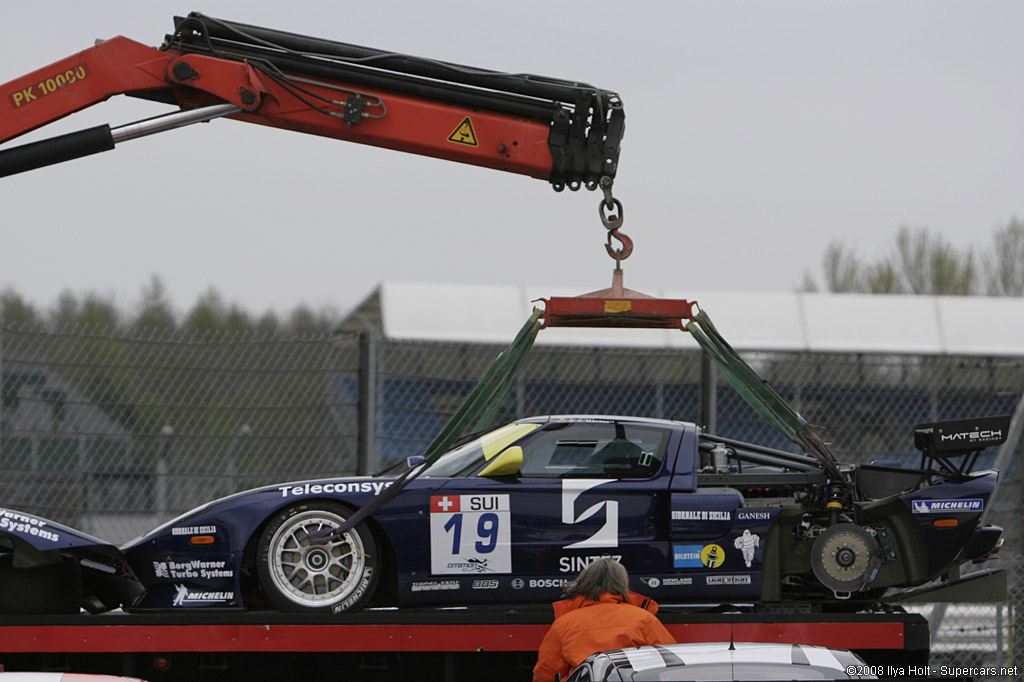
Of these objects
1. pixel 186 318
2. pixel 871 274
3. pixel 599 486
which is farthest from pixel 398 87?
pixel 871 274

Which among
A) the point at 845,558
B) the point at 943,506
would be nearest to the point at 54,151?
the point at 845,558

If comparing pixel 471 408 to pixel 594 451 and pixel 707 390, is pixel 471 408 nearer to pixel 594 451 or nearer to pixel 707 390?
pixel 594 451

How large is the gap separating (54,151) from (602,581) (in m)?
3.84

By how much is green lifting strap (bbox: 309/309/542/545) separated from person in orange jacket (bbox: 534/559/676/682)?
1.28 m

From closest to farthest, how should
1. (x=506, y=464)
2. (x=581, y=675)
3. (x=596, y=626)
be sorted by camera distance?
(x=581, y=675) < (x=596, y=626) < (x=506, y=464)

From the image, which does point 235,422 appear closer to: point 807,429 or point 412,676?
point 412,676

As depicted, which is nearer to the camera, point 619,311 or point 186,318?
point 619,311

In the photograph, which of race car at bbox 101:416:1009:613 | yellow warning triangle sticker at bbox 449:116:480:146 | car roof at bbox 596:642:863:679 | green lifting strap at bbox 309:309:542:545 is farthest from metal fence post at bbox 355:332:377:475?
car roof at bbox 596:642:863:679

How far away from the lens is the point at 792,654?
16.0 ft

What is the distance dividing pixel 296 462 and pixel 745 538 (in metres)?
4.12

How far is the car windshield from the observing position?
7.31 meters

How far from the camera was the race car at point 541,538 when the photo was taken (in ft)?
23.1

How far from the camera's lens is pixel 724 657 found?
473cm

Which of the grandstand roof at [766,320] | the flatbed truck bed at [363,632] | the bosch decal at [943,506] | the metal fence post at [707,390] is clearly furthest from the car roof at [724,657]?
the grandstand roof at [766,320]
